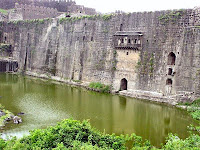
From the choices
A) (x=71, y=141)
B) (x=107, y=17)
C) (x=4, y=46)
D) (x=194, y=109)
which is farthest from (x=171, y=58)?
(x=4, y=46)

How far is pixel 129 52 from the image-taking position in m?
20.8

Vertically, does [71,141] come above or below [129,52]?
below

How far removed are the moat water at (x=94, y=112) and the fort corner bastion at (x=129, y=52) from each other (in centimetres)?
188

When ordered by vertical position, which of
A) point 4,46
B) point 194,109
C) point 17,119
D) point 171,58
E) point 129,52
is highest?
point 4,46

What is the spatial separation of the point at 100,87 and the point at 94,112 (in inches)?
253

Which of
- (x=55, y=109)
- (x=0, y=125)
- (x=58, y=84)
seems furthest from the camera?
(x=58, y=84)

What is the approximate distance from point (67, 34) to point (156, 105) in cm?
1292

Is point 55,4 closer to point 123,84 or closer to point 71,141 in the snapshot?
point 123,84

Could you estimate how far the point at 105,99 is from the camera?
61.4 ft

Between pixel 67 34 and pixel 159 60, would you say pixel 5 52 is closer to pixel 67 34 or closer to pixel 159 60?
pixel 67 34

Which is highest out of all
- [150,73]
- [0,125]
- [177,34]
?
[177,34]

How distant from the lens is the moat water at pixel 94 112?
12.8 meters

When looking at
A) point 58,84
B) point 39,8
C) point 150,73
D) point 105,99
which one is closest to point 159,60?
point 150,73

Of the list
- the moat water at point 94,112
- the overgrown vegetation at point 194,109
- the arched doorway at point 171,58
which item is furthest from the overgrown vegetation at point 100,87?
the overgrown vegetation at point 194,109
